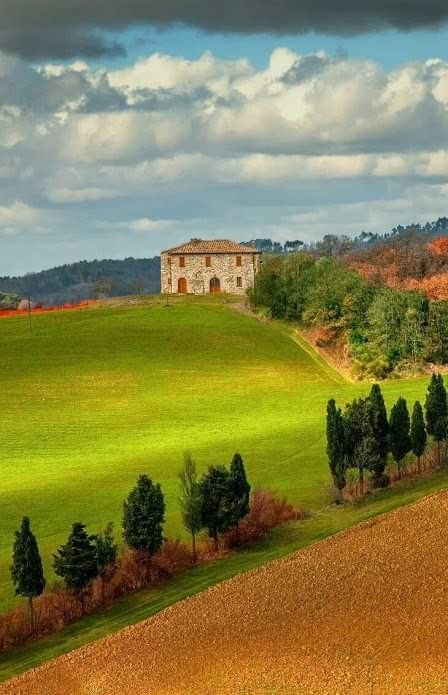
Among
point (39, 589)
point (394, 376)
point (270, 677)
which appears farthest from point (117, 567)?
point (394, 376)

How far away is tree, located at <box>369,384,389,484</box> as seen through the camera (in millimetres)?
61219

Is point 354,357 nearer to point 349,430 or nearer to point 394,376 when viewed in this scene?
point 394,376

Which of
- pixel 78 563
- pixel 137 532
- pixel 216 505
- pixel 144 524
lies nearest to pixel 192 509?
pixel 216 505

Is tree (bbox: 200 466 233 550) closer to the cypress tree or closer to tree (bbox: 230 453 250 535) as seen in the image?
tree (bbox: 230 453 250 535)

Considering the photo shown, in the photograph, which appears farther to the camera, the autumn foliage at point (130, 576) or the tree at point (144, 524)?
the tree at point (144, 524)

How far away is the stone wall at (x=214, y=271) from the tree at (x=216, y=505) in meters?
107

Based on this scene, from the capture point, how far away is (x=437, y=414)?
2635 inches

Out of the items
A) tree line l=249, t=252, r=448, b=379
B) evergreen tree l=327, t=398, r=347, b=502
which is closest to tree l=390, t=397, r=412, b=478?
evergreen tree l=327, t=398, r=347, b=502

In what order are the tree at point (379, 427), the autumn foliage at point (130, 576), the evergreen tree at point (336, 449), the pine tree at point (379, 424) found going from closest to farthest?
the autumn foliage at point (130, 576)
the evergreen tree at point (336, 449)
the tree at point (379, 427)
the pine tree at point (379, 424)

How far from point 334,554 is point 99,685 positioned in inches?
497

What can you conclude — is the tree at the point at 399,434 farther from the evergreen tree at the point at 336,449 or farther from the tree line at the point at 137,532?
the tree line at the point at 137,532

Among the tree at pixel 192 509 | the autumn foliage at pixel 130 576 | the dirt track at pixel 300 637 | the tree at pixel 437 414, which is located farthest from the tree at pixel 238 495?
the tree at pixel 437 414

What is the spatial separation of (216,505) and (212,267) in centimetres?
10884

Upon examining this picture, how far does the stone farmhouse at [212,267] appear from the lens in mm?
159625
